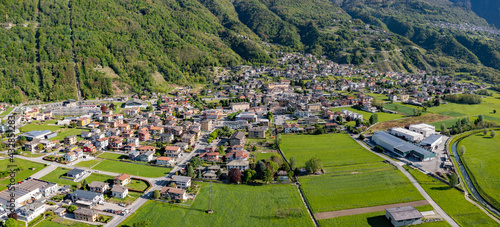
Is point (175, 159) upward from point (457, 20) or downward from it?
downward

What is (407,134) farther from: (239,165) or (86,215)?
(86,215)

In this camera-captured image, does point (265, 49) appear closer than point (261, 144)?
No

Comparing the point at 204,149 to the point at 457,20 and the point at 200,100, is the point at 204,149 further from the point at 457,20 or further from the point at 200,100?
the point at 457,20

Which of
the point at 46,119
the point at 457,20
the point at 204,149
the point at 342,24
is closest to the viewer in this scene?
the point at 204,149

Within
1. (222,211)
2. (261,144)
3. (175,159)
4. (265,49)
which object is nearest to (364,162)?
(261,144)

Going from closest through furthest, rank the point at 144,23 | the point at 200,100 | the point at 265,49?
the point at 200,100
the point at 144,23
the point at 265,49

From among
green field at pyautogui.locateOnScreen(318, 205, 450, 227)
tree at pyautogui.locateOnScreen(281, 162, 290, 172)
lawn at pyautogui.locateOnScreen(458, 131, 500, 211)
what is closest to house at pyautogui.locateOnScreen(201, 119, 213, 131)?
tree at pyautogui.locateOnScreen(281, 162, 290, 172)

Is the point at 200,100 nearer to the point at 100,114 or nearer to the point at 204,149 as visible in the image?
the point at 100,114

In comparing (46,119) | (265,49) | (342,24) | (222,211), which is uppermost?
(342,24)
